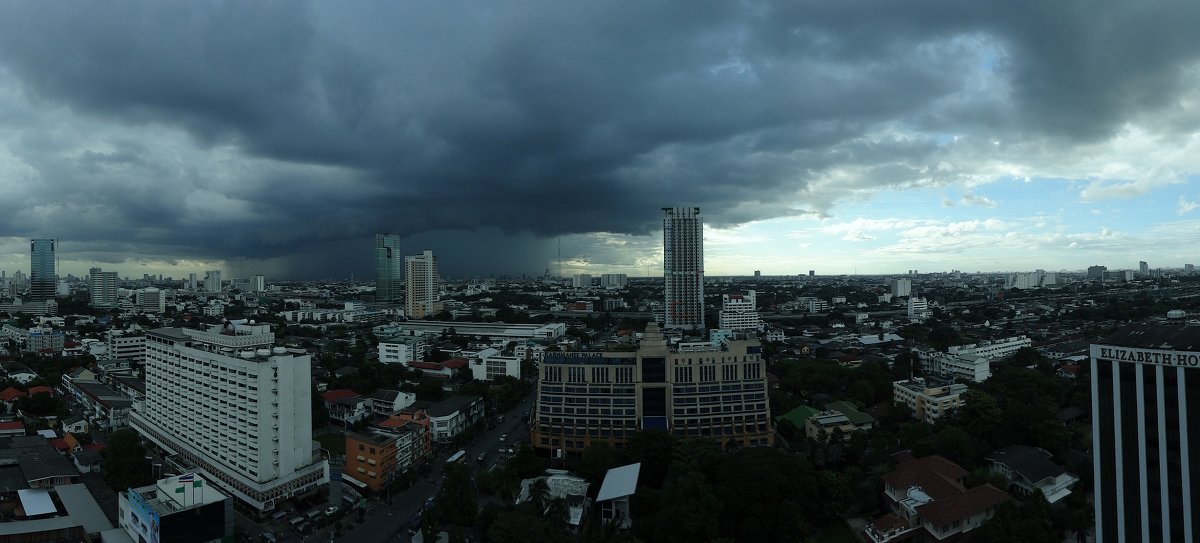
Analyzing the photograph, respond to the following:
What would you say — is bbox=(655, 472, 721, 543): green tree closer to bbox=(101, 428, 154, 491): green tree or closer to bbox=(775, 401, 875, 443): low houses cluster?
bbox=(775, 401, 875, 443): low houses cluster

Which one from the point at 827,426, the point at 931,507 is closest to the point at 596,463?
the point at 931,507

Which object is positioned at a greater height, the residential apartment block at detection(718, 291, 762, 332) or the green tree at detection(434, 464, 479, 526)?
the residential apartment block at detection(718, 291, 762, 332)

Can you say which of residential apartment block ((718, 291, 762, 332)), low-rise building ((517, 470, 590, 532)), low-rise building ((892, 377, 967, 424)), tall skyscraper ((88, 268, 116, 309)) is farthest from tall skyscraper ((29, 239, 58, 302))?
low-rise building ((892, 377, 967, 424))

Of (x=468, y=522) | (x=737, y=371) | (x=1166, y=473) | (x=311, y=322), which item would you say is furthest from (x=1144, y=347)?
(x=311, y=322)

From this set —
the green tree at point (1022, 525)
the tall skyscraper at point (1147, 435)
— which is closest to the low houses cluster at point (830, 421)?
the green tree at point (1022, 525)

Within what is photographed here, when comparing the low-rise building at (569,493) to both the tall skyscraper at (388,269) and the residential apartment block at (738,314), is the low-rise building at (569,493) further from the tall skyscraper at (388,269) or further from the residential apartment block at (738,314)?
the tall skyscraper at (388,269)

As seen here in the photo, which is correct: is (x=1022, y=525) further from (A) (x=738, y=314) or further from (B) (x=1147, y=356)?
(A) (x=738, y=314)
